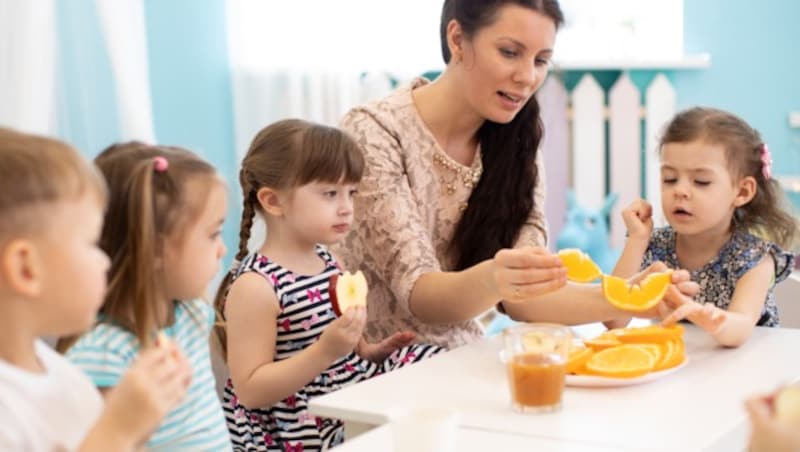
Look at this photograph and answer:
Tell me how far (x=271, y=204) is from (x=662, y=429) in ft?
2.98

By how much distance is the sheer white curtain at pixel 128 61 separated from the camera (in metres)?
3.40

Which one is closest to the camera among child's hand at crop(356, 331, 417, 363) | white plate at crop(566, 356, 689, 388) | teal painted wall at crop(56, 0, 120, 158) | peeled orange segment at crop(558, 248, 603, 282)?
white plate at crop(566, 356, 689, 388)

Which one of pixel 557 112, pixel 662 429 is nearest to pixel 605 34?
pixel 557 112

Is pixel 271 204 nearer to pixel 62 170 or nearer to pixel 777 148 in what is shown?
pixel 62 170

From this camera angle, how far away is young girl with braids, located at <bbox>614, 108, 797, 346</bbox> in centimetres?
224

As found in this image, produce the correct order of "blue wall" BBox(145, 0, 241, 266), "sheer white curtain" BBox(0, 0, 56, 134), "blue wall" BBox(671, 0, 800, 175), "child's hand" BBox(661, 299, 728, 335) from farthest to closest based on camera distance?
"blue wall" BBox(671, 0, 800, 175) → "blue wall" BBox(145, 0, 241, 266) → "sheer white curtain" BBox(0, 0, 56, 134) → "child's hand" BBox(661, 299, 728, 335)

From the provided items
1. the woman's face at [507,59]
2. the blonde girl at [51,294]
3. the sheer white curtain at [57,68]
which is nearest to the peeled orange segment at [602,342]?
the woman's face at [507,59]

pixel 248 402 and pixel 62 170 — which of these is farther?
pixel 248 402

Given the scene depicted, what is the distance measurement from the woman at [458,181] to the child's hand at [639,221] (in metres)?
0.20

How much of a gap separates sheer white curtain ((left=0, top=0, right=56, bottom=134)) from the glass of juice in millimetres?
1884

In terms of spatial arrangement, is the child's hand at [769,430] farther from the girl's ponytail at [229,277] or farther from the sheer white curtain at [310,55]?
the sheer white curtain at [310,55]

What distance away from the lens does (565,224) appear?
15.0 ft

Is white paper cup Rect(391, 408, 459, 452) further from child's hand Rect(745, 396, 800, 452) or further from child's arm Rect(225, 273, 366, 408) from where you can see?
child's arm Rect(225, 273, 366, 408)

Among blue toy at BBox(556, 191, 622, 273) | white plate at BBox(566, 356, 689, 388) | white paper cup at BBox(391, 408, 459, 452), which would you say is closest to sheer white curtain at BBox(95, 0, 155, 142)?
blue toy at BBox(556, 191, 622, 273)
